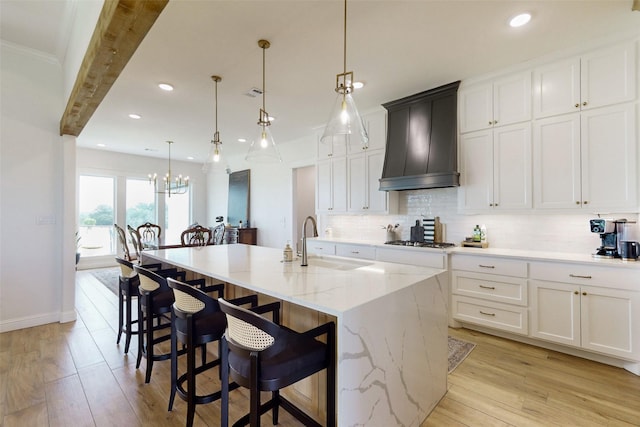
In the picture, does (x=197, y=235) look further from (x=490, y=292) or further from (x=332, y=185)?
(x=490, y=292)

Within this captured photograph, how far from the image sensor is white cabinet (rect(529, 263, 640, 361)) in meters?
→ 2.29

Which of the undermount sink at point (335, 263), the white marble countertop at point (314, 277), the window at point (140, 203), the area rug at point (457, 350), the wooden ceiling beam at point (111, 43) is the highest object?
the wooden ceiling beam at point (111, 43)

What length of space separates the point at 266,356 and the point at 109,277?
595 cm

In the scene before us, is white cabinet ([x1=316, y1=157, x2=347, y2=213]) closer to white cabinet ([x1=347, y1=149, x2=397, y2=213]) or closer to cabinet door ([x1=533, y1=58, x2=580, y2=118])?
white cabinet ([x1=347, y1=149, x2=397, y2=213])

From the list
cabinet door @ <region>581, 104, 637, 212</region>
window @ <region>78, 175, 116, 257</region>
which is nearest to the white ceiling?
cabinet door @ <region>581, 104, 637, 212</region>

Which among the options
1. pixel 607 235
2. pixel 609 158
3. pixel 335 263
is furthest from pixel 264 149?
pixel 607 235

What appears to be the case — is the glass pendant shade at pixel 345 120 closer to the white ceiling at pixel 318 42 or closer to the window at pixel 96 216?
the white ceiling at pixel 318 42

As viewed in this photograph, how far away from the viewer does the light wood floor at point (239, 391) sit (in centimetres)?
184

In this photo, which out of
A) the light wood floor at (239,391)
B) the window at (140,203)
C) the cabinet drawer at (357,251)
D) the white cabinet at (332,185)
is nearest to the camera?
the light wood floor at (239,391)

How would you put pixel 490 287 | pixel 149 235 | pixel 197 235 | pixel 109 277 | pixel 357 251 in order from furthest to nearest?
pixel 149 235, pixel 109 277, pixel 197 235, pixel 357 251, pixel 490 287

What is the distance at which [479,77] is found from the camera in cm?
315

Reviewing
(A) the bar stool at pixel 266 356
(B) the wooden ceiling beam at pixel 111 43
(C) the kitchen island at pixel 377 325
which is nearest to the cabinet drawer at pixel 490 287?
(C) the kitchen island at pixel 377 325

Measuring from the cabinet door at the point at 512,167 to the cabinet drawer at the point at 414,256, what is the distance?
2.71 feet

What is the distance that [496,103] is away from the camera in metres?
3.09
